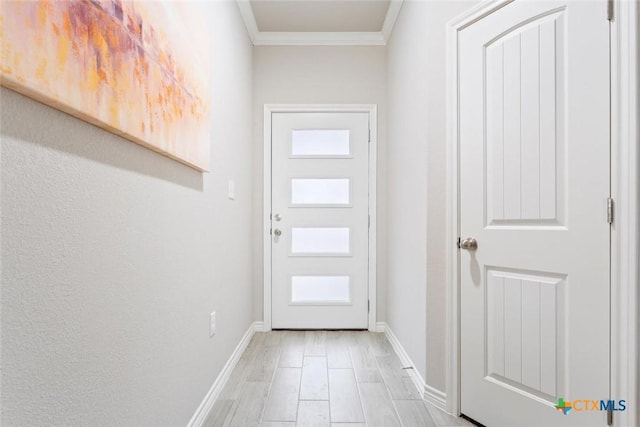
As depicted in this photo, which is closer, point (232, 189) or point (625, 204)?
point (625, 204)

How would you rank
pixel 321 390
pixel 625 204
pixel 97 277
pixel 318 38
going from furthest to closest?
pixel 318 38 < pixel 321 390 < pixel 625 204 < pixel 97 277

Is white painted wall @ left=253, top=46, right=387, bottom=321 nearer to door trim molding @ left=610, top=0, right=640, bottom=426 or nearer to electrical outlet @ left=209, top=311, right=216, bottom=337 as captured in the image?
electrical outlet @ left=209, top=311, right=216, bottom=337

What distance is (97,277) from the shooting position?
91 centimetres

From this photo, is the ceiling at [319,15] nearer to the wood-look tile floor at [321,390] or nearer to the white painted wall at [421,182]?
the white painted wall at [421,182]

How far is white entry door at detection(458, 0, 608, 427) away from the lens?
4.26 feet

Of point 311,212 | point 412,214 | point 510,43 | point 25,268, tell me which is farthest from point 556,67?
point 311,212

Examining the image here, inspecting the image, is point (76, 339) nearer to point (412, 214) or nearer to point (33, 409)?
point (33, 409)

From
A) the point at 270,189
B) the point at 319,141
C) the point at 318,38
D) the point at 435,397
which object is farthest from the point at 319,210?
the point at 435,397

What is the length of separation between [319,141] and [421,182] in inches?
52.1

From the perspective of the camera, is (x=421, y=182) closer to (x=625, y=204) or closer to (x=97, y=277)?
(x=625, y=204)

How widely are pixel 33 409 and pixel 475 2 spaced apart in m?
2.13

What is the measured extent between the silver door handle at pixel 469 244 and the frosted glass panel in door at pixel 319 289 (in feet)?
5.13

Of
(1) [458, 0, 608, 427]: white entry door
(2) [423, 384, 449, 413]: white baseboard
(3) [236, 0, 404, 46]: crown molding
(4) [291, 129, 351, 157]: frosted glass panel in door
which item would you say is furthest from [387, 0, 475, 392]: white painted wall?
(4) [291, 129, 351, 157]: frosted glass panel in door

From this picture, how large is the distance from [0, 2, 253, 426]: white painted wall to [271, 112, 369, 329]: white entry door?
53.1 inches
